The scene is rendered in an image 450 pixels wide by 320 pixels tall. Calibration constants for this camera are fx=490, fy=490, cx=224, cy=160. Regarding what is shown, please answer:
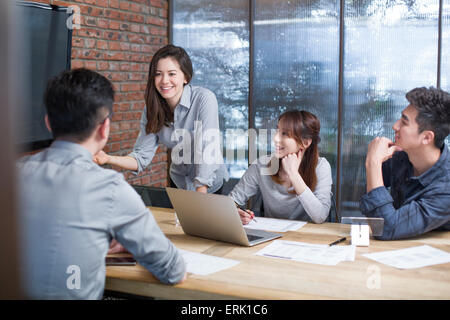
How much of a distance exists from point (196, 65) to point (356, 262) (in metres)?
3.19

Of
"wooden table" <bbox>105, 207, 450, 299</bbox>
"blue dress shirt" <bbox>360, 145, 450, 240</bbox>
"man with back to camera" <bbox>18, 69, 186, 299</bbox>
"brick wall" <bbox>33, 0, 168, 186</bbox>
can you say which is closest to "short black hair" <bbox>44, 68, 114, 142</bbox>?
"man with back to camera" <bbox>18, 69, 186, 299</bbox>

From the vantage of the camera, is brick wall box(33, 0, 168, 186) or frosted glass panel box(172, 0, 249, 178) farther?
frosted glass panel box(172, 0, 249, 178)

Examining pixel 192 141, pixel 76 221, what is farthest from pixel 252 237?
pixel 192 141

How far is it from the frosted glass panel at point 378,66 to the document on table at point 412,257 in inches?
91.9

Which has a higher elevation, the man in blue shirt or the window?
the window

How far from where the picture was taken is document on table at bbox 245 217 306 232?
2203 mm

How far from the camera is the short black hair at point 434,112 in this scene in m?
2.11

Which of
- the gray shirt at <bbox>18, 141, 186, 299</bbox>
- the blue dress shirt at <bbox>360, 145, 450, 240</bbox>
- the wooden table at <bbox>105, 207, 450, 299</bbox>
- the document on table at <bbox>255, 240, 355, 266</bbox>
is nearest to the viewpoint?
the gray shirt at <bbox>18, 141, 186, 299</bbox>

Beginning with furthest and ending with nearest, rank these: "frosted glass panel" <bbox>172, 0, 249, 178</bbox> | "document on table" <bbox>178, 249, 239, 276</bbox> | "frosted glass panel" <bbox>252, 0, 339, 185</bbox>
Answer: "frosted glass panel" <bbox>172, 0, 249, 178</bbox> < "frosted glass panel" <bbox>252, 0, 339, 185</bbox> < "document on table" <bbox>178, 249, 239, 276</bbox>

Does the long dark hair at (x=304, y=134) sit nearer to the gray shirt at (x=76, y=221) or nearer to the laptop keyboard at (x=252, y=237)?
the laptop keyboard at (x=252, y=237)

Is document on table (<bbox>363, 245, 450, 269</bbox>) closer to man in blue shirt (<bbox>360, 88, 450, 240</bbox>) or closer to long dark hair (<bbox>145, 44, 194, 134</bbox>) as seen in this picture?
man in blue shirt (<bbox>360, 88, 450, 240</bbox>)

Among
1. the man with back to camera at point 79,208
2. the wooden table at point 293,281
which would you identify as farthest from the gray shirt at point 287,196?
the man with back to camera at point 79,208

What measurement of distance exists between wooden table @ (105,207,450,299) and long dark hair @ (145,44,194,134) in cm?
126

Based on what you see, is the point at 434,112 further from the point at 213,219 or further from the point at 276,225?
the point at 213,219
